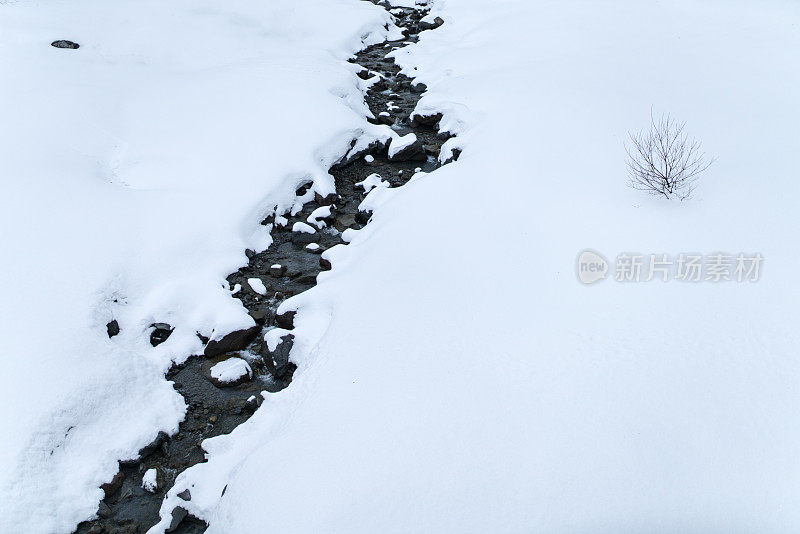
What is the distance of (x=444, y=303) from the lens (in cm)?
717

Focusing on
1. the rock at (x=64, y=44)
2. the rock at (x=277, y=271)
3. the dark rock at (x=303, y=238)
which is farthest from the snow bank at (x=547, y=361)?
the rock at (x=64, y=44)

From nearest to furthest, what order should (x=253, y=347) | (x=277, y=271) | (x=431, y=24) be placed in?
(x=253, y=347), (x=277, y=271), (x=431, y=24)

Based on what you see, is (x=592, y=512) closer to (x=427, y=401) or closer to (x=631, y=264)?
(x=427, y=401)

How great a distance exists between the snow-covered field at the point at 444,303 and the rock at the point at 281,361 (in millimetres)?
235

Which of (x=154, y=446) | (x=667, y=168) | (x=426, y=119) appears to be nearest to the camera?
(x=154, y=446)

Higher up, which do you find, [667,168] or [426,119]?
[667,168]

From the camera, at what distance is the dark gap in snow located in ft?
20.6

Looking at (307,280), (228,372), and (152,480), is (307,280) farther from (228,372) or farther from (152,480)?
(152,480)

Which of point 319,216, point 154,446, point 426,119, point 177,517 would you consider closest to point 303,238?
point 319,216

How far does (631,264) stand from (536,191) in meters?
2.43

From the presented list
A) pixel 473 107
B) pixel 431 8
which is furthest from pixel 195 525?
pixel 431 8

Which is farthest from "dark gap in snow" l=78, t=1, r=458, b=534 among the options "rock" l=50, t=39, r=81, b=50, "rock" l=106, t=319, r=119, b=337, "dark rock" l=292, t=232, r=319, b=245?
"rock" l=50, t=39, r=81, b=50

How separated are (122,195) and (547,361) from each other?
8.75 metres

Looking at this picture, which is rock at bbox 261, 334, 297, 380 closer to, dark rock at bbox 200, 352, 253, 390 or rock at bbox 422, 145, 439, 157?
dark rock at bbox 200, 352, 253, 390
